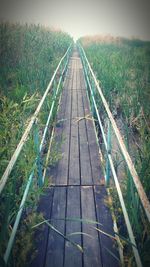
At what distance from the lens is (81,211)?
2.67 meters

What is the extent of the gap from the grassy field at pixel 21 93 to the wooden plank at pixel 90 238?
48 cm

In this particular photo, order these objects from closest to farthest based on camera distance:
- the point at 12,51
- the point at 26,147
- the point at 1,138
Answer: the point at 1,138 < the point at 26,147 < the point at 12,51

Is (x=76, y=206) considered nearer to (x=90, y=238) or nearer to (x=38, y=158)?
(x=90, y=238)

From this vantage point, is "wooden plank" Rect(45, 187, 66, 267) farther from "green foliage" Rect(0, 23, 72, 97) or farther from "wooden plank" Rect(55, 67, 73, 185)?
"green foliage" Rect(0, 23, 72, 97)

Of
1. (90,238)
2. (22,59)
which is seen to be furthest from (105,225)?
(22,59)

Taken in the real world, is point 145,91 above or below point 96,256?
above

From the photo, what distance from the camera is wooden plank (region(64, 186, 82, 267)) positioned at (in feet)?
6.94

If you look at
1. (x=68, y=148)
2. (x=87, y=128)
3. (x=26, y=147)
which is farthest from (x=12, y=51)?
(x=26, y=147)

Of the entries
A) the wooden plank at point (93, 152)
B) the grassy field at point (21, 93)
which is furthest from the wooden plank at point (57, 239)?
the wooden plank at point (93, 152)

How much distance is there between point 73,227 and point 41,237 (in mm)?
312

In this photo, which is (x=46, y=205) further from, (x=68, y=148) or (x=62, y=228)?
(x=68, y=148)

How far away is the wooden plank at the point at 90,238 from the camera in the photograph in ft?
6.95

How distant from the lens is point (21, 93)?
14.9 ft

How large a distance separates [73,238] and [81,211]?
0.38m
